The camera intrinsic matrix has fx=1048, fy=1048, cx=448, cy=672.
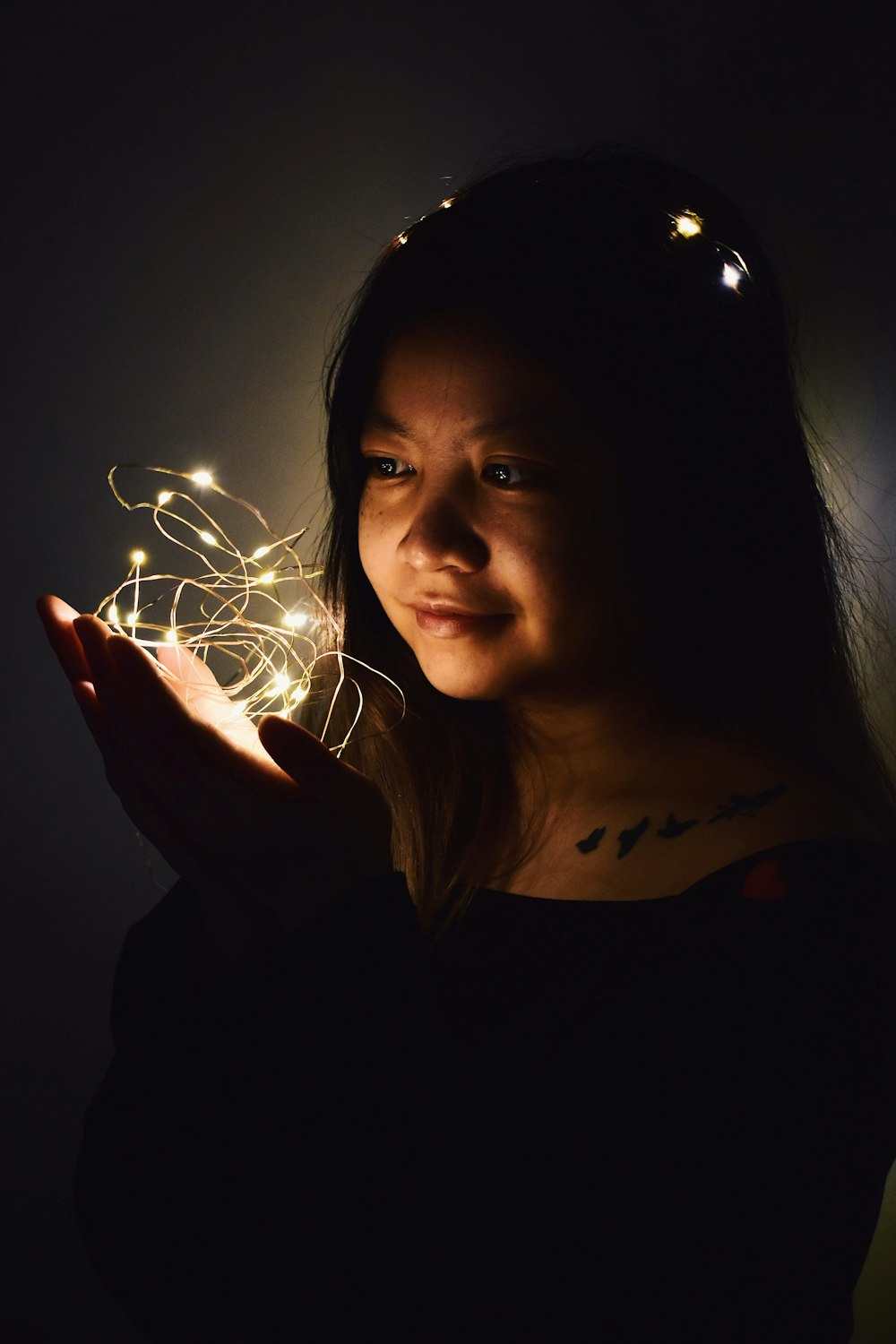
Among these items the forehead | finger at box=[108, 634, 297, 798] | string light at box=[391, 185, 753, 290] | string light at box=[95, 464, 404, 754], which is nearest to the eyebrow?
the forehead

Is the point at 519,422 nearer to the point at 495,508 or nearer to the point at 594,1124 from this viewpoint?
the point at 495,508

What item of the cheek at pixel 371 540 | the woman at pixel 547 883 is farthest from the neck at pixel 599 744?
the cheek at pixel 371 540

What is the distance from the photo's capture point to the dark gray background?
1.22 meters

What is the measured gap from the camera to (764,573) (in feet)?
3.44

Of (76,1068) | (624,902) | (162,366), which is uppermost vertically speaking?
(162,366)

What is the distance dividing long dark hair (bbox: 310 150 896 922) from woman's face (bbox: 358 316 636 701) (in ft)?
0.09

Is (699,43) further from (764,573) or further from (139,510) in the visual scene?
(139,510)

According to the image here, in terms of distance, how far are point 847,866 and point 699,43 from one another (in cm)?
97

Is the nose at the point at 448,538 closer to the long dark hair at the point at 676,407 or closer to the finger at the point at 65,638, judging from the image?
the long dark hair at the point at 676,407

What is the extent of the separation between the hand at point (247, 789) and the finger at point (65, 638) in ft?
0.13

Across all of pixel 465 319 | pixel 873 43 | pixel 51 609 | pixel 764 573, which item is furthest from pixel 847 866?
pixel 873 43

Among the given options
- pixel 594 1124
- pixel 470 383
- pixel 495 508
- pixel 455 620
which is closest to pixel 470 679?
pixel 455 620

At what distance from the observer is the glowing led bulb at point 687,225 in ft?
3.32

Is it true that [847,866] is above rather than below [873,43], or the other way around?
below
